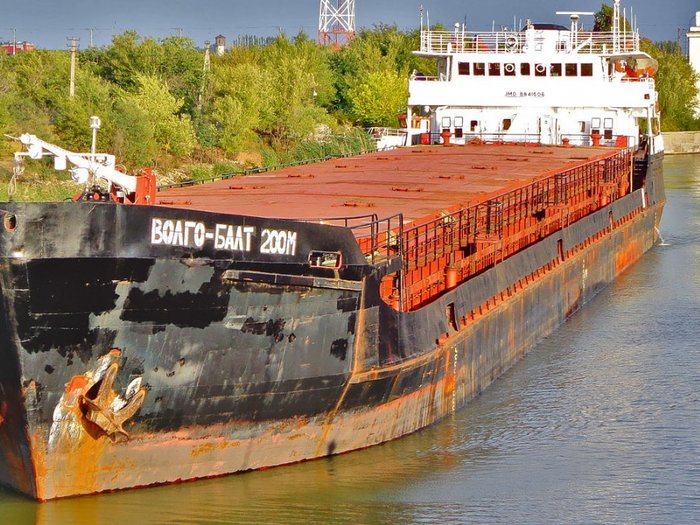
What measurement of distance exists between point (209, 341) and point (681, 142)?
66994mm

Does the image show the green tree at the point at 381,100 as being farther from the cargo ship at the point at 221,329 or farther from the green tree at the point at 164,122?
the cargo ship at the point at 221,329

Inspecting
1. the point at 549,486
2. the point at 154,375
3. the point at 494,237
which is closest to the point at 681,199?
the point at 494,237

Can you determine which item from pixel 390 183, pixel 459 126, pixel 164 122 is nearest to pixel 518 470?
pixel 390 183

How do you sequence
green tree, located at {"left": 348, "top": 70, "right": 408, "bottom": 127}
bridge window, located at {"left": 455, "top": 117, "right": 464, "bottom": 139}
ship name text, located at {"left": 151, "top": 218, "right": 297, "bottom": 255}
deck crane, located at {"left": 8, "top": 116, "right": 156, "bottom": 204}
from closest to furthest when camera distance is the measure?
1. ship name text, located at {"left": 151, "top": 218, "right": 297, "bottom": 255}
2. deck crane, located at {"left": 8, "top": 116, "right": 156, "bottom": 204}
3. bridge window, located at {"left": 455, "top": 117, "right": 464, "bottom": 139}
4. green tree, located at {"left": 348, "top": 70, "right": 408, "bottom": 127}

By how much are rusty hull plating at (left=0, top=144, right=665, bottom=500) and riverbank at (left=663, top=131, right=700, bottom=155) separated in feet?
197

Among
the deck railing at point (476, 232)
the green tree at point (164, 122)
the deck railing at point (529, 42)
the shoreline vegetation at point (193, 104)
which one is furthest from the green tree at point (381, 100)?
the deck railing at point (476, 232)

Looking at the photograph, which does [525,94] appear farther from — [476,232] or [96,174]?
[96,174]

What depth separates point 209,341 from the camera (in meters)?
13.4

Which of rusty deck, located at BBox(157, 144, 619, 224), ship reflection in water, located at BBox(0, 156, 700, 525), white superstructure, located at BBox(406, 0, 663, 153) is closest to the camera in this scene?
ship reflection in water, located at BBox(0, 156, 700, 525)

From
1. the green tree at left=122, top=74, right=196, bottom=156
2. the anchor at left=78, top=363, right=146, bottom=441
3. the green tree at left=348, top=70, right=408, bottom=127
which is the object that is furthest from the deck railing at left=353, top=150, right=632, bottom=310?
the green tree at left=348, top=70, right=408, bottom=127

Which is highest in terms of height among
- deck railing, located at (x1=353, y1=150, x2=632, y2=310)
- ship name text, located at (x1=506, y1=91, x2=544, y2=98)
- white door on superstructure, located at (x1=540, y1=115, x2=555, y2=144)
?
ship name text, located at (x1=506, y1=91, x2=544, y2=98)

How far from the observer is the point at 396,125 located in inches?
2569

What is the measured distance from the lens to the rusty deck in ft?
65.2

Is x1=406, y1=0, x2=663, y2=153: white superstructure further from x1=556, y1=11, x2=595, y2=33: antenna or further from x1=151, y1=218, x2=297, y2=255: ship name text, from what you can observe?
x1=151, y1=218, x2=297, y2=255: ship name text
